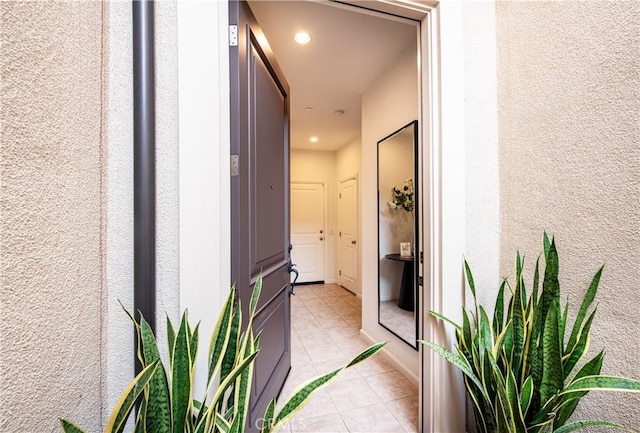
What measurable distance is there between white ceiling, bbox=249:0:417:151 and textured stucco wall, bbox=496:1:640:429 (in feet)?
2.06

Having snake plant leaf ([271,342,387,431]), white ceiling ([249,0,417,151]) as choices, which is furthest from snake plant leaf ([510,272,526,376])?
white ceiling ([249,0,417,151])

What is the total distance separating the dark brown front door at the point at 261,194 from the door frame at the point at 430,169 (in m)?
0.06

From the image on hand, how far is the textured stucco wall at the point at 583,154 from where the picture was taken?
768 mm

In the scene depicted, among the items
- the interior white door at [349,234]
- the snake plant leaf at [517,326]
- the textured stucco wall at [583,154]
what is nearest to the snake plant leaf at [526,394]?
the snake plant leaf at [517,326]

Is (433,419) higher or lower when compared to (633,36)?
lower

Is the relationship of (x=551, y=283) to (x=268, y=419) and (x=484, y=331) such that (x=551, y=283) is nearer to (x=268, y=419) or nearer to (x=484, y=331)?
(x=484, y=331)

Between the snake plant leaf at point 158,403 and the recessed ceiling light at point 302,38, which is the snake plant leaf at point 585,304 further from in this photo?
the recessed ceiling light at point 302,38

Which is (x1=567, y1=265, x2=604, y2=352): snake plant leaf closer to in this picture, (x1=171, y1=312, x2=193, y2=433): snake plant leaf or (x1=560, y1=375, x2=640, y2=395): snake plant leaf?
(x1=560, y1=375, x2=640, y2=395): snake plant leaf

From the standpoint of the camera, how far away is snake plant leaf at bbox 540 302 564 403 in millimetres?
778

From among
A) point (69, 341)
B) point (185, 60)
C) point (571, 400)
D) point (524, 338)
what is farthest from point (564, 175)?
point (69, 341)

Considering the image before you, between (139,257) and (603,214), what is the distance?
146 cm

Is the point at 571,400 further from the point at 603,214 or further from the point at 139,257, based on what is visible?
the point at 139,257

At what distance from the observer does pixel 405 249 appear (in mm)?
2188

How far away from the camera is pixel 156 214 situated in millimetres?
798
